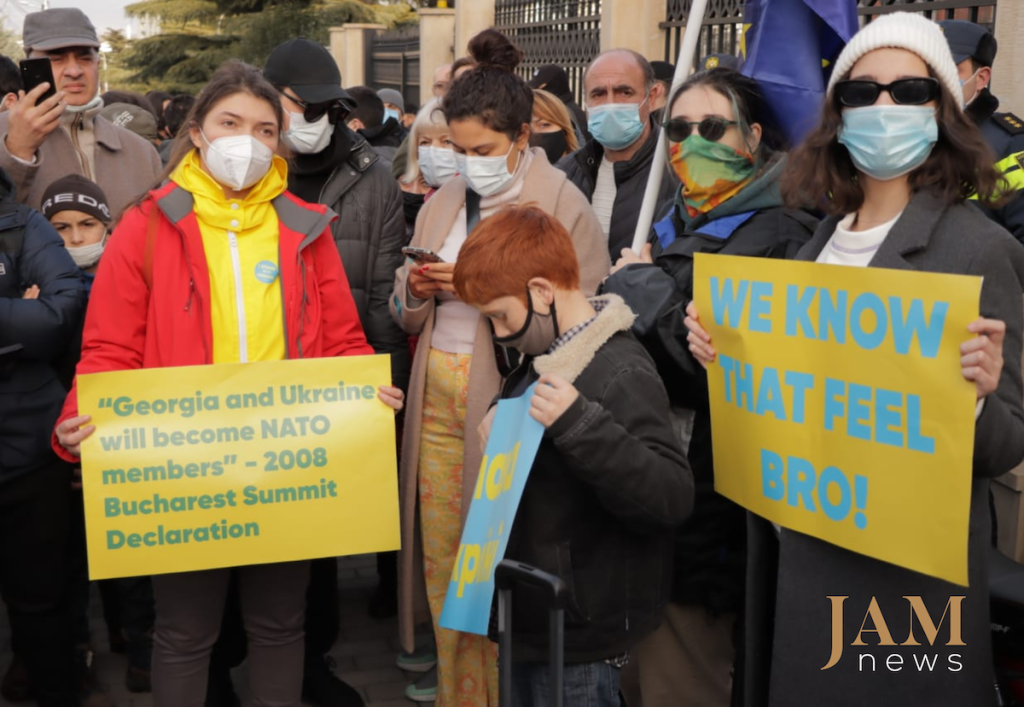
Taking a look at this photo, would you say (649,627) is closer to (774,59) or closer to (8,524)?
(774,59)

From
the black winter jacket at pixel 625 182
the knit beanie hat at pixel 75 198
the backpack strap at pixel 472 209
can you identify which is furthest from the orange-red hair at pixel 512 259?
the knit beanie hat at pixel 75 198

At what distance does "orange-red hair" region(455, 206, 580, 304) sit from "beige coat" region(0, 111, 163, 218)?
2421 millimetres

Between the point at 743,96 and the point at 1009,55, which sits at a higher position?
the point at 1009,55

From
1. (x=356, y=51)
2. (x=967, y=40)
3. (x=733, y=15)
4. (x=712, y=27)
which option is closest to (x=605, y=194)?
(x=967, y=40)

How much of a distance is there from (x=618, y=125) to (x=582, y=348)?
225cm

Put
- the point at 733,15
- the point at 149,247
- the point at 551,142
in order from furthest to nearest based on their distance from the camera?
the point at 733,15 < the point at 551,142 < the point at 149,247

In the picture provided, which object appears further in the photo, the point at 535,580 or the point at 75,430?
the point at 75,430

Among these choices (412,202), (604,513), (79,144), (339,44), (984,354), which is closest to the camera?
(984,354)

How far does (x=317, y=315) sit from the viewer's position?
3504 millimetres

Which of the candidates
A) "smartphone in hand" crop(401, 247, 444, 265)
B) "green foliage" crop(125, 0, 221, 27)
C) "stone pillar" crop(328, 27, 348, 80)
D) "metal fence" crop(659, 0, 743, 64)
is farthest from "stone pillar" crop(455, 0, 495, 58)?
"green foliage" crop(125, 0, 221, 27)

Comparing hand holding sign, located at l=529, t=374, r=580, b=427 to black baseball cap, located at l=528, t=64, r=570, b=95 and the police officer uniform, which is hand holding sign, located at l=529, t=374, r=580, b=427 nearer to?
the police officer uniform

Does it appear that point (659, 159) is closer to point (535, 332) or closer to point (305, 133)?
point (535, 332)

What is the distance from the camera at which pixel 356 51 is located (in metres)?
22.6

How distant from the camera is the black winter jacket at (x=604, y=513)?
2.60 meters
